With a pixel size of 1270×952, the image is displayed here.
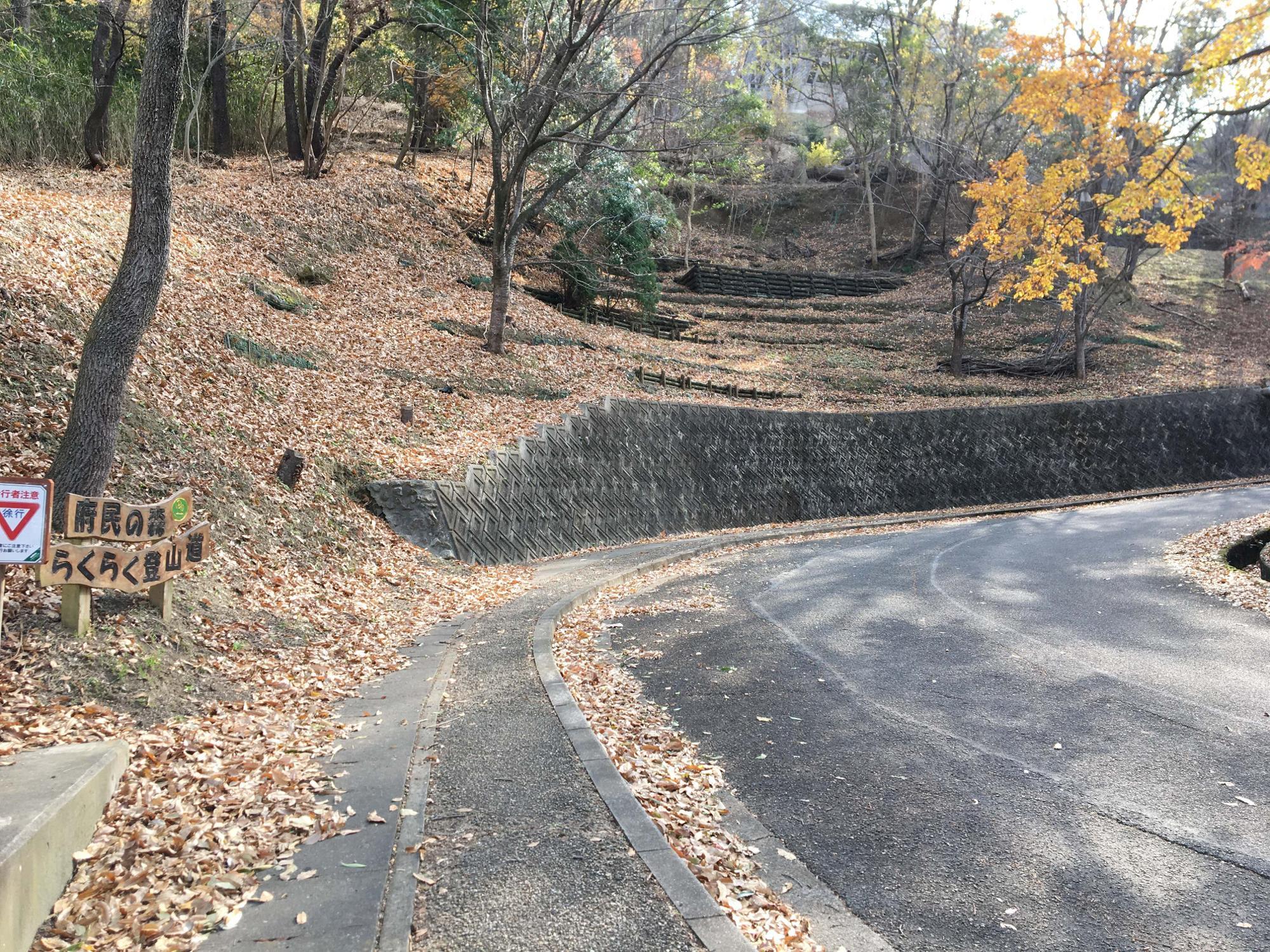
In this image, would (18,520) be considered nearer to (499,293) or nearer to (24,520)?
(24,520)

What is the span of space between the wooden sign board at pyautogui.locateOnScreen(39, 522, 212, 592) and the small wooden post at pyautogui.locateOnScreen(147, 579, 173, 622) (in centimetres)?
7

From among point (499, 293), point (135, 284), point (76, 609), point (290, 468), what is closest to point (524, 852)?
point (76, 609)

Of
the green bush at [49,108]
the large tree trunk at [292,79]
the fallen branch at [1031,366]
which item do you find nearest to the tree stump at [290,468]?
the green bush at [49,108]

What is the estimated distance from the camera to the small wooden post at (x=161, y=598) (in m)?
6.99

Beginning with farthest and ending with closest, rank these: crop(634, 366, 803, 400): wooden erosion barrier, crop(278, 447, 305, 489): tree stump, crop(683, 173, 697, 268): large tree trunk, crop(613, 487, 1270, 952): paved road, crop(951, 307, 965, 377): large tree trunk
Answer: crop(683, 173, 697, 268): large tree trunk < crop(951, 307, 965, 377): large tree trunk < crop(634, 366, 803, 400): wooden erosion barrier < crop(278, 447, 305, 489): tree stump < crop(613, 487, 1270, 952): paved road

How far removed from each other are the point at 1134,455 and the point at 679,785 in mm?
25197

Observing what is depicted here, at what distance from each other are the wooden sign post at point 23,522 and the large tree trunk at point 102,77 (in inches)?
765

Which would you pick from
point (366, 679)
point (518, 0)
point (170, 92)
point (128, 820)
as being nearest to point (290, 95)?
point (518, 0)

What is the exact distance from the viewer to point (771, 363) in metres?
29.8

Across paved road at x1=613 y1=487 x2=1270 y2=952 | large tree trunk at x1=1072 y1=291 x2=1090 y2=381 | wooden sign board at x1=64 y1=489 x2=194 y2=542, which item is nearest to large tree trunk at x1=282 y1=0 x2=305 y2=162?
wooden sign board at x1=64 y1=489 x2=194 y2=542

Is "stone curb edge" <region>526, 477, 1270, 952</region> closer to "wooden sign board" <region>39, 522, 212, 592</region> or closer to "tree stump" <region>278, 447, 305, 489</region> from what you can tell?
"wooden sign board" <region>39, 522, 212, 592</region>

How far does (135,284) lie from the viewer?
7.34 m

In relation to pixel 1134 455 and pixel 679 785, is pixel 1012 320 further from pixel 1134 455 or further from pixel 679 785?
pixel 679 785

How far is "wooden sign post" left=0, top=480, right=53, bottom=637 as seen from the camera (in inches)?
206
